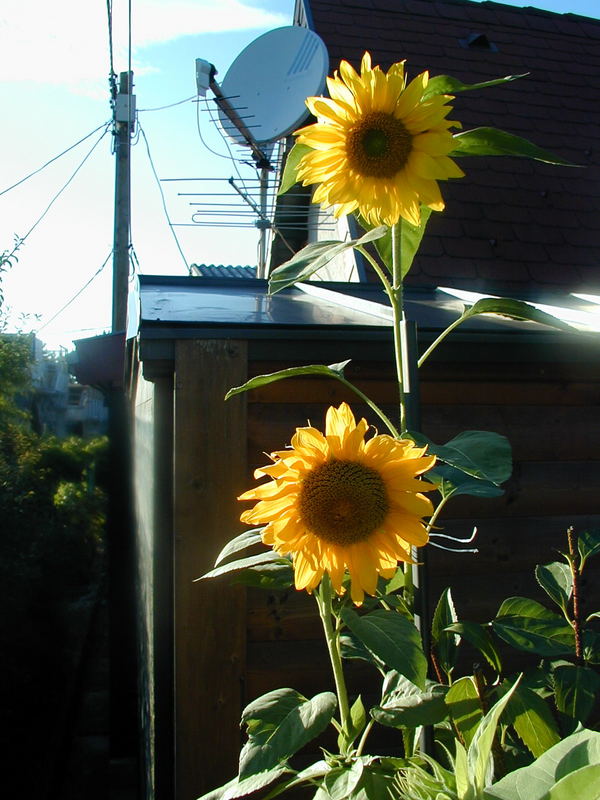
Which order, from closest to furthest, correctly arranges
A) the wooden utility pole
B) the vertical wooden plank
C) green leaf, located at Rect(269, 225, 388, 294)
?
green leaf, located at Rect(269, 225, 388, 294), the vertical wooden plank, the wooden utility pole

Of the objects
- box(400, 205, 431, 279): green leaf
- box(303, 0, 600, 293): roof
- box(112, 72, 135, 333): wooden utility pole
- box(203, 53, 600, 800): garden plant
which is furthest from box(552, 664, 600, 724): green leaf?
box(112, 72, 135, 333): wooden utility pole

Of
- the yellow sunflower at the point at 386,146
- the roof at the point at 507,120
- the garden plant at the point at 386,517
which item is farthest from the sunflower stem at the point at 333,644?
the roof at the point at 507,120

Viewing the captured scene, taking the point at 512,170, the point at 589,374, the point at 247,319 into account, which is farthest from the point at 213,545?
the point at 512,170

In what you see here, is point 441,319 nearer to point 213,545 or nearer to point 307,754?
point 213,545

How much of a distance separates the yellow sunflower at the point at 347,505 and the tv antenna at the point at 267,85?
4697mm

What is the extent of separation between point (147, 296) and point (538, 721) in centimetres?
255

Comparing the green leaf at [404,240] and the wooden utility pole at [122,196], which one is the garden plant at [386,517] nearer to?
the green leaf at [404,240]

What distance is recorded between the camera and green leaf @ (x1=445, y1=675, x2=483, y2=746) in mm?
1284

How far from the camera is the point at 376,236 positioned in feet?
4.24

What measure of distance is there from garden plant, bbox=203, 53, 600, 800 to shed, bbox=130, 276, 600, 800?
912 mm

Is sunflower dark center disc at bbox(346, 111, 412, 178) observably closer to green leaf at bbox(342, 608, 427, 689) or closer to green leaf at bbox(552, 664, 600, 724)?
green leaf at bbox(342, 608, 427, 689)

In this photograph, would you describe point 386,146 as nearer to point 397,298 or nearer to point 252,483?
point 397,298

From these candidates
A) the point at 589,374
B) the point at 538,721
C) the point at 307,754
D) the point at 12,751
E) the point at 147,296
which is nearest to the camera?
the point at 538,721

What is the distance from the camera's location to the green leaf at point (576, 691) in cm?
136
